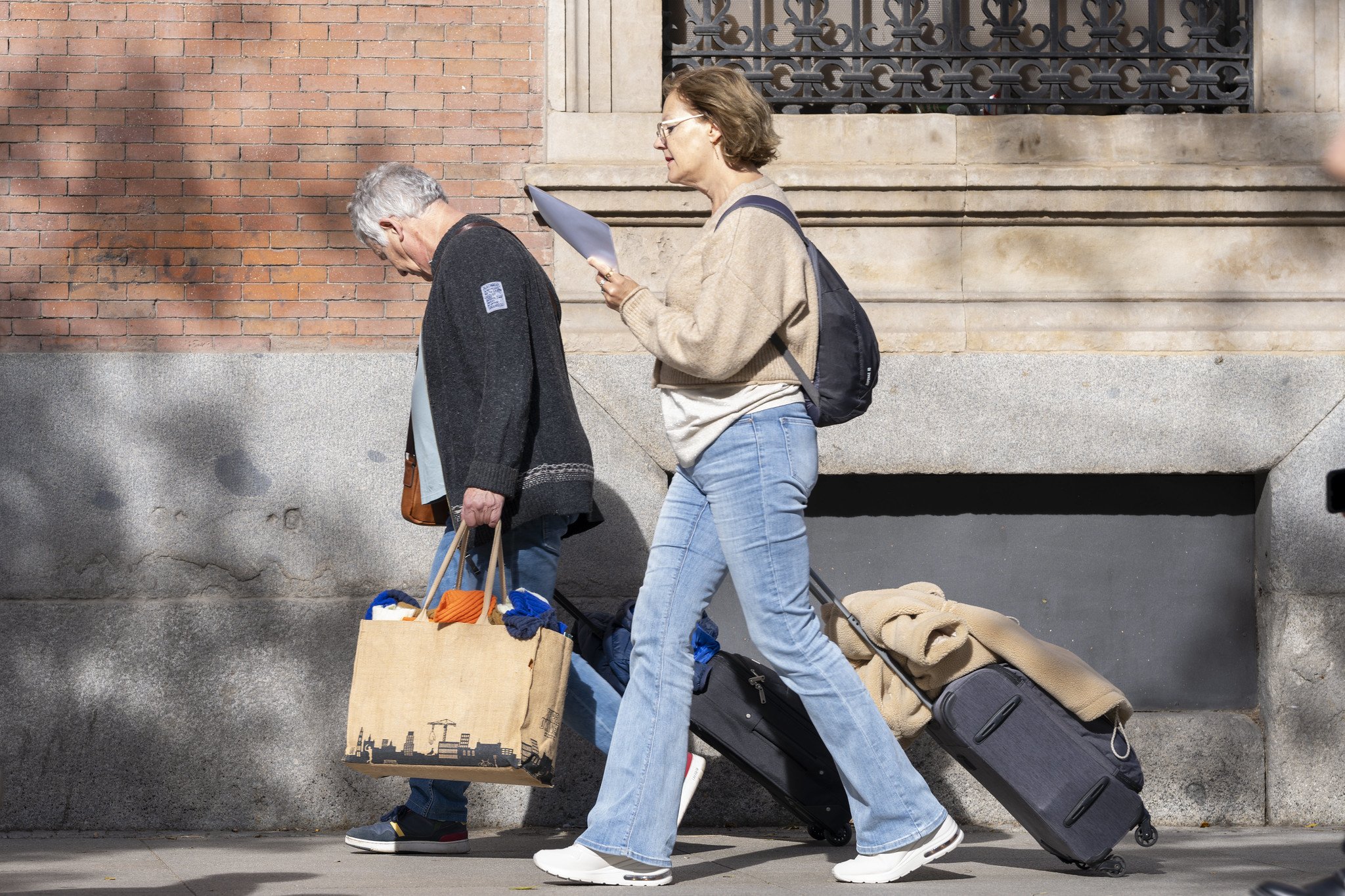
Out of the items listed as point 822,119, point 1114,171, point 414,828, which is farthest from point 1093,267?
point 414,828

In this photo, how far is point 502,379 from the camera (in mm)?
4203

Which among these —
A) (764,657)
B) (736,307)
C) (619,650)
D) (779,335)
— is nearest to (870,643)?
(764,657)

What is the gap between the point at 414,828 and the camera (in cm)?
465

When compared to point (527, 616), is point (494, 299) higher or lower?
higher

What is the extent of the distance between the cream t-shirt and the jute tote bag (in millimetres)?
638

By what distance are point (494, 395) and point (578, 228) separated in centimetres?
57

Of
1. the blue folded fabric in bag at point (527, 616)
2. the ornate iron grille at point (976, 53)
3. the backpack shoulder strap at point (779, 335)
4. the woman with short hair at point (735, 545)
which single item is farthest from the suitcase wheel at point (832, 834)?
the ornate iron grille at point (976, 53)

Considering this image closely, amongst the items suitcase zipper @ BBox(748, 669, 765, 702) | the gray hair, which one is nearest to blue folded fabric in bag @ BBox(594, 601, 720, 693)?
suitcase zipper @ BBox(748, 669, 765, 702)

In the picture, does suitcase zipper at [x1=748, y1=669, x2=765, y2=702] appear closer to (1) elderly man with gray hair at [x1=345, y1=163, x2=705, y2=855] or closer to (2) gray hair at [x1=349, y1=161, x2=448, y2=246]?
(1) elderly man with gray hair at [x1=345, y1=163, x2=705, y2=855]

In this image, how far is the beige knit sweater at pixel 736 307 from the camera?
12.3 feet

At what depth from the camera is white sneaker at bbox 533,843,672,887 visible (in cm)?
390

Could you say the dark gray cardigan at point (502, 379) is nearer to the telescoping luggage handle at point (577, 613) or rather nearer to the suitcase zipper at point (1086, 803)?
the telescoping luggage handle at point (577, 613)

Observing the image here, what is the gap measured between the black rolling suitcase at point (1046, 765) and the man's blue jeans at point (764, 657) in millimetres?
298

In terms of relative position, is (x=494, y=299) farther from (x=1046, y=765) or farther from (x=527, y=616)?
(x=1046, y=765)
